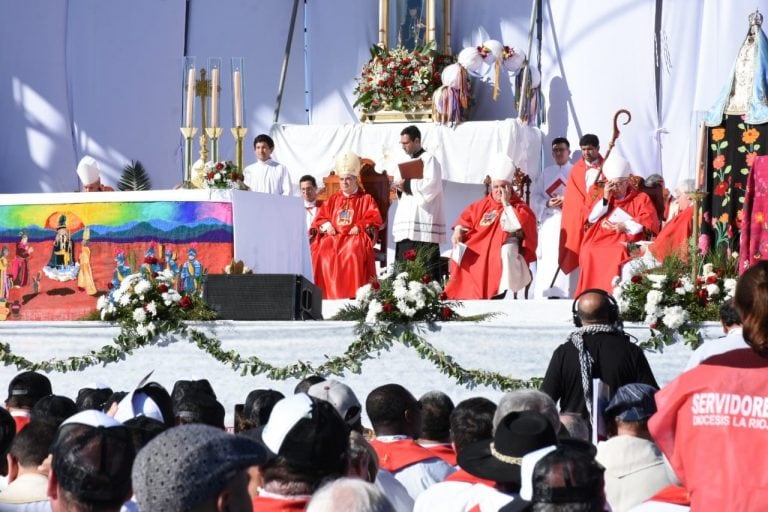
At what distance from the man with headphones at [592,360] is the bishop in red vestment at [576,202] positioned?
17.8 feet

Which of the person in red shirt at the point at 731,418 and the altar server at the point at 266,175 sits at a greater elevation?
the altar server at the point at 266,175

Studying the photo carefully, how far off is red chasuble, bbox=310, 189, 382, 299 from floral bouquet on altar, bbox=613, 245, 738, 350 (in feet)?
12.8

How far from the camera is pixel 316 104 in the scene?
17312 mm

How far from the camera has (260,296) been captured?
30.3ft

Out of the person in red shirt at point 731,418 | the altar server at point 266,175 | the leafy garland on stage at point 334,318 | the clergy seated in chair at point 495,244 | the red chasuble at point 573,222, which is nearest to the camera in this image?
the person in red shirt at point 731,418

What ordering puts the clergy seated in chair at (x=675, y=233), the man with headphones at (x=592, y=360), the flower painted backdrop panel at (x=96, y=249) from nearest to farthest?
1. the man with headphones at (x=592, y=360)
2. the clergy seated in chair at (x=675, y=233)
3. the flower painted backdrop panel at (x=96, y=249)

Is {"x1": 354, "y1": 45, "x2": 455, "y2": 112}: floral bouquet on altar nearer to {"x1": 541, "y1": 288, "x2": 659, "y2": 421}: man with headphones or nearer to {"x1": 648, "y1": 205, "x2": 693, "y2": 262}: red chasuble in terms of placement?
{"x1": 648, "y1": 205, "x2": 693, "y2": 262}: red chasuble

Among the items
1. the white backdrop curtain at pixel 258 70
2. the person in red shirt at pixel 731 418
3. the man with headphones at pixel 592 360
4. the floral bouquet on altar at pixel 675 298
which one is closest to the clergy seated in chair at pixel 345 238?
the white backdrop curtain at pixel 258 70

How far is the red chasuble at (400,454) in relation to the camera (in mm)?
4758

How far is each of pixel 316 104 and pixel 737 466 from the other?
554 inches

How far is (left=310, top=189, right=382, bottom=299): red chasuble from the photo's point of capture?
12289 millimetres

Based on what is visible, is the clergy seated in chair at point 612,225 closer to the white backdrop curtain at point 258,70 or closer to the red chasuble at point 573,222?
the red chasuble at point 573,222

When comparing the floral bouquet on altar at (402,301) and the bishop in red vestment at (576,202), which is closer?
the floral bouquet on altar at (402,301)

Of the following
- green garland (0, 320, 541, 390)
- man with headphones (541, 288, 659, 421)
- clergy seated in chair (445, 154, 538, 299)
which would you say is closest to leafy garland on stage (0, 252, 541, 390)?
green garland (0, 320, 541, 390)
